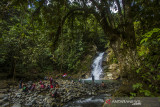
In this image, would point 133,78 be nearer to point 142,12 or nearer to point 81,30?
point 142,12

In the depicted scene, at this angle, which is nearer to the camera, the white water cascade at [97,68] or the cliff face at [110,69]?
the cliff face at [110,69]

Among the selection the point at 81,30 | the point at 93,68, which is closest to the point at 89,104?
the point at 81,30

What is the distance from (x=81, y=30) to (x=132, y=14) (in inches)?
76.2

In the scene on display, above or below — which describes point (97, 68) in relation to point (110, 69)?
above

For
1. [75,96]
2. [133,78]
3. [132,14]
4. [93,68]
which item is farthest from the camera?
[93,68]

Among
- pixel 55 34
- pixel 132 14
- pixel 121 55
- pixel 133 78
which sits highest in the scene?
pixel 132 14

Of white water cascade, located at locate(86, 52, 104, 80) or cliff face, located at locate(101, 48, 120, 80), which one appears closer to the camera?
cliff face, located at locate(101, 48, 120, 80)

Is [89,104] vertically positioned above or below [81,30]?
below

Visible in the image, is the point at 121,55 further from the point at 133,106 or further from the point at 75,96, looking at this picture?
the point at 75,96

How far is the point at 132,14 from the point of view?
2426 millimetres

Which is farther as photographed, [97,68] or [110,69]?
[97,68]

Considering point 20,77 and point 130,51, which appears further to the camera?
point 20,77

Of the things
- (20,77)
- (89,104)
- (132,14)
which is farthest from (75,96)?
(20,77)

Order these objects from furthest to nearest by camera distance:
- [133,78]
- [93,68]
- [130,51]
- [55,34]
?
[93,68], [55,34], [130,51], [133,78]
